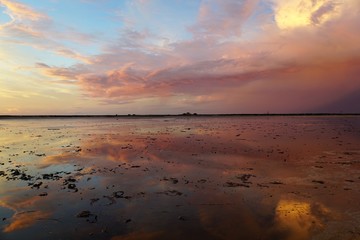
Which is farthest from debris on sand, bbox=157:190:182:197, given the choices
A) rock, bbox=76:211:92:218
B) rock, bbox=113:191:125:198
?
rock, bbox=76:211:92:218

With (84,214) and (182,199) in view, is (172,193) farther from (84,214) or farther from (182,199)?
(84,214)

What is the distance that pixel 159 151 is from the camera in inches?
1026

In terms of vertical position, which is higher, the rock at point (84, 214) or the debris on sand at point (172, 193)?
the debris on sand at point (172, 193)

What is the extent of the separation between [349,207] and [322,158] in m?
11.7

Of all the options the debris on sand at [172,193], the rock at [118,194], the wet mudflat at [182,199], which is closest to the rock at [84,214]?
the wet mudflat at [182,199]

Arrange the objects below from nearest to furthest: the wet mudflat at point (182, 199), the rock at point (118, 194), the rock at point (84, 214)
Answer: the wet mudflat at point (182, 199) → the rock at point (84, 214) → the rock at point (118, 194)

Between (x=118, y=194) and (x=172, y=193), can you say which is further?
(x=172, y=193)

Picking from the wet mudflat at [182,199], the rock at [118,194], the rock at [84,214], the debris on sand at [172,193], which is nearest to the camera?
the wet mudflat at [182,199]

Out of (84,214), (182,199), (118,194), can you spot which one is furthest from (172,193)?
(84,214)

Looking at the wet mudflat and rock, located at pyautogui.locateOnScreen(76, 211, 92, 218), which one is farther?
rock, located at pyautogui.locateOnScreen(76, 211, 92, 218)

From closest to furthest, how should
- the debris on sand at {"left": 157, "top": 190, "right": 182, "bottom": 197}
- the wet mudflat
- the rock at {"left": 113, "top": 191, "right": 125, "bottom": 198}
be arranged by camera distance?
the wet mudflat, the rock at {"left": 113, "top": 191, "right": 125, "bottom": 198}, the debris on sand at {"left": 157, "top": 190, "right": 182, "bottom": 197}

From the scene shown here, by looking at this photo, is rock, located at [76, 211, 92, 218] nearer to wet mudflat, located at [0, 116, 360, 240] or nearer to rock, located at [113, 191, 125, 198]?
wet mudflat, located at [0, 116, 360, 240]

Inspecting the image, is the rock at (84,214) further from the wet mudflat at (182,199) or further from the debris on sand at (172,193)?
the debris on sand at (172,193)

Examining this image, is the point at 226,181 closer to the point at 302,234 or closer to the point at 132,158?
the point at 302,234
